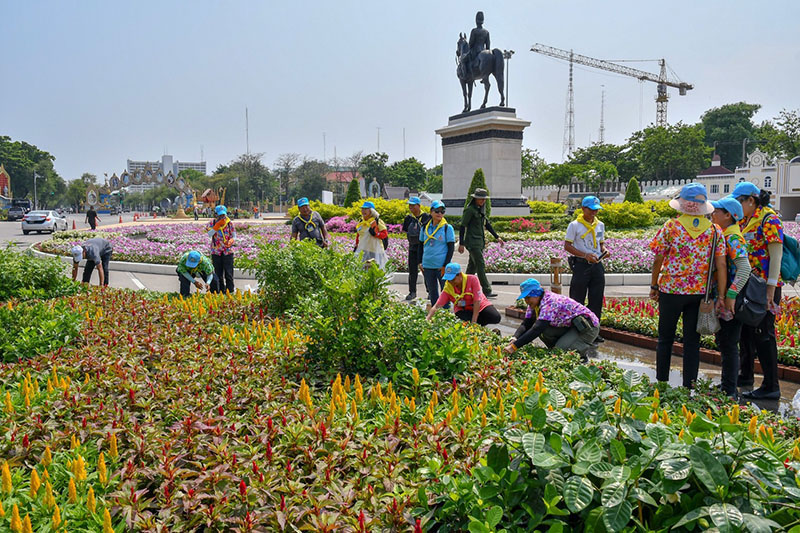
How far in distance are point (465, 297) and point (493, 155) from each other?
1737cm

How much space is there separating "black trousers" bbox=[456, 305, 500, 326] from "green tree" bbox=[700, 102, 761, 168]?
83951mm

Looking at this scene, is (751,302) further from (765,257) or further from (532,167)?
(532,167)

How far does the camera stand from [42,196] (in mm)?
98062

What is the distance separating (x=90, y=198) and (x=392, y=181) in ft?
129

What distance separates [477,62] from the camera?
23.9 meters

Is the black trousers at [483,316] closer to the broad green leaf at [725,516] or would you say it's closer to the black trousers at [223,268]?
the black trousers at [223,268]

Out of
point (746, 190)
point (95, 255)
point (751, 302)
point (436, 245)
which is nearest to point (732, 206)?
point (746, 190)

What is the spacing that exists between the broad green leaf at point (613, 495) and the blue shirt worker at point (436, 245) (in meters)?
6.42

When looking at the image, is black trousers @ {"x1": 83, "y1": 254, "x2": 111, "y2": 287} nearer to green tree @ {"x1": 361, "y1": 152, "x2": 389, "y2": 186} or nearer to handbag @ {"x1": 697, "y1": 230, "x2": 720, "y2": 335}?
handbag @ {"x1": 697, "y1": 230, "x2": 720, "y2": 335}

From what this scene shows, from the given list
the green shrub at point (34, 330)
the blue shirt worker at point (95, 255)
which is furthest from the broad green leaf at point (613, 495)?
the blue shirt worker at point (95, 255)

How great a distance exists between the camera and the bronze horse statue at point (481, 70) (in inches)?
932

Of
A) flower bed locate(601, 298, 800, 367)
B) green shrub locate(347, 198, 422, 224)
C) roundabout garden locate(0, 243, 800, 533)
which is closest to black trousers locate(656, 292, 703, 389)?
roundabout garden locate(0, 243, 800, 533)

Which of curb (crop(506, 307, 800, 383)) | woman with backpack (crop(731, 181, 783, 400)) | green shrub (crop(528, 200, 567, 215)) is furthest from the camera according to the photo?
green shrub (crop(528, 200, 567, 215))

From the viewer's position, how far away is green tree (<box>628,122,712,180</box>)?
6869 centimetres
